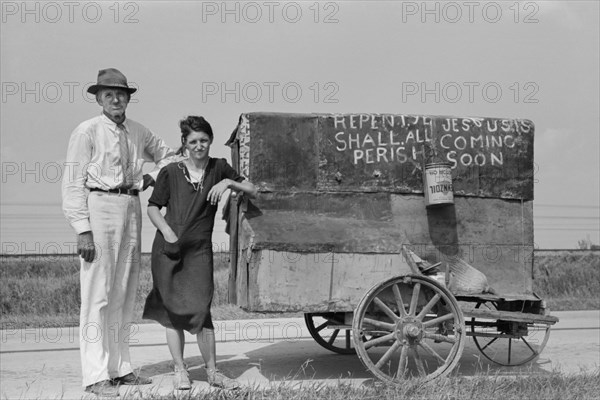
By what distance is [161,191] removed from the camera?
5.97 metres

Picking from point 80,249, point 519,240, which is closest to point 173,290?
point 80,249

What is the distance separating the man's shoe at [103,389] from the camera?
5.71 meters

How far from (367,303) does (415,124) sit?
1.63 metres

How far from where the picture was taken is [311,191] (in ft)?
20.7

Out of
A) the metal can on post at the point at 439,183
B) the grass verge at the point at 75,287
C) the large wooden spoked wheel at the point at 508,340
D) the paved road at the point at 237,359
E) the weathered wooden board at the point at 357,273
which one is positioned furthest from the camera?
the grass verge at the point at 75,287

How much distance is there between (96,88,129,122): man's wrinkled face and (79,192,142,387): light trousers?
623 mm

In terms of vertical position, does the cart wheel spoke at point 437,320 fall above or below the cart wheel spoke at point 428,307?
below

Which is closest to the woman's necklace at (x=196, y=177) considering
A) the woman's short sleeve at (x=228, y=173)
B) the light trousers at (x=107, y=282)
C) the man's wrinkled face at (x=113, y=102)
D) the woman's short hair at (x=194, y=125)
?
the woman's short sleeve at (x=228, y=173)

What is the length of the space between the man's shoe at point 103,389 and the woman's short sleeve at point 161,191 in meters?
1.38

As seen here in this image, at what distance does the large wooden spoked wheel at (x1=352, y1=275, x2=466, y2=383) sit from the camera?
19.0 feet

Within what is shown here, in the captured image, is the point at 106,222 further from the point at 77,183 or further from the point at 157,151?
the point at 157,151

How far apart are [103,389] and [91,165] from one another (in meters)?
1.66

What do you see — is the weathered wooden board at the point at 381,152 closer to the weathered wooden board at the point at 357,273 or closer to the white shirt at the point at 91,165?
the weathered wooden board at the point at 357,273

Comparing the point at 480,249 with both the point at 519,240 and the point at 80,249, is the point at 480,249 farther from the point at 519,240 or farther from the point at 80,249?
the point at 80,249
